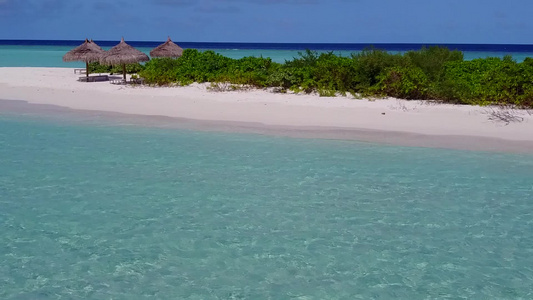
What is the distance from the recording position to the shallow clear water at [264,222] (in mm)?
5976

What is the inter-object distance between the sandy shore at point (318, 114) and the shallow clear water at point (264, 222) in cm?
137

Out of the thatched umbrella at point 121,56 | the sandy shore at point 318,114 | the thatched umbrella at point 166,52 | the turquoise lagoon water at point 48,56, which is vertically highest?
the turquoise lagoon water at point 48,56

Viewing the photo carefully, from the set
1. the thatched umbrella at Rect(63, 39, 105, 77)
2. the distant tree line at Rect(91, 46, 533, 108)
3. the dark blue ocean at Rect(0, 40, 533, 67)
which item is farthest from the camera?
the dark blue ocean at Rect(0, 40, 533, 67)

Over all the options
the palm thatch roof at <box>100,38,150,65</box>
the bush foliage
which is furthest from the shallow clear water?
the palm thatch roof at <box>100,38,150,65</box>

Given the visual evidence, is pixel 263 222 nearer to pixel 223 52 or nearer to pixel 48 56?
pixel 48 56

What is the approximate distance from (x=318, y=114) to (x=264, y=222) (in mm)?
8521

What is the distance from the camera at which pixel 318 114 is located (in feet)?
52.2

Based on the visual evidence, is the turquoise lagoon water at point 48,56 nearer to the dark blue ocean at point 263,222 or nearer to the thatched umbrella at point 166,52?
the thatched umbrella at point 166,52

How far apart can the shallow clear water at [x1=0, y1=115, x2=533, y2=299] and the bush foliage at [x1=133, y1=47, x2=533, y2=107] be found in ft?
16.5

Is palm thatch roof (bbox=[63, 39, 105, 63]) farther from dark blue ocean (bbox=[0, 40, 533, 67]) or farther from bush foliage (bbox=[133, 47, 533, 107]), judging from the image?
dark blue ocean (bbox=[0, 40, 533, 67])

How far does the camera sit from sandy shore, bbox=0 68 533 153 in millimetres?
13352

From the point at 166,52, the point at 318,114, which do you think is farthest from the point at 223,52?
the point at 318,114

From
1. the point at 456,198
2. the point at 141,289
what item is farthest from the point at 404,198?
the point at 141,289

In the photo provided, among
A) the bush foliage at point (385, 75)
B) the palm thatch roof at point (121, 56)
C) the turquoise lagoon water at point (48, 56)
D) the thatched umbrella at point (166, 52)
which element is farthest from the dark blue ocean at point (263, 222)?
the thatched umbrella at point (166, 52)
